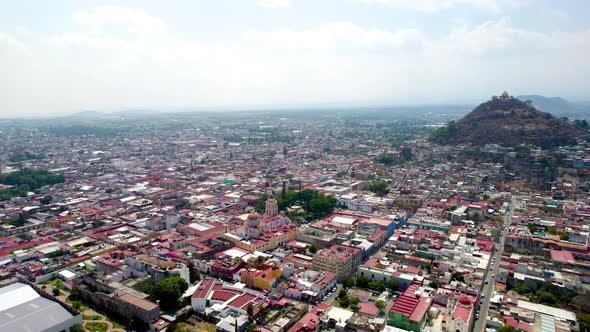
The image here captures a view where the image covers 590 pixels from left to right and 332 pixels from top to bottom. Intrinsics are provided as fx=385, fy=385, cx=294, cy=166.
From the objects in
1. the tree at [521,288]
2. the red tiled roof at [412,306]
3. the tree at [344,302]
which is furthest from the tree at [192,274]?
the tree at [521,288]

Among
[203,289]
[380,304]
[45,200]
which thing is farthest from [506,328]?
[45,200]

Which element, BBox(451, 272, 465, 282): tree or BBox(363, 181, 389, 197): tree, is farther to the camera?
BBox(363, 181, 389, 197): tree

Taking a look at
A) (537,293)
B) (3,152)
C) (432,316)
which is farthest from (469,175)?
(3,152)

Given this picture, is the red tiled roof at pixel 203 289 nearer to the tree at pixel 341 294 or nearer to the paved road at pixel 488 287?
the tree at pixel 341 294

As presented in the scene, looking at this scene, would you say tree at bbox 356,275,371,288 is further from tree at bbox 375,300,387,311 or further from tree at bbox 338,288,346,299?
tree at bbox 375,300,387,311

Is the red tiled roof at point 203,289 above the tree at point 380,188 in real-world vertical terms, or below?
above

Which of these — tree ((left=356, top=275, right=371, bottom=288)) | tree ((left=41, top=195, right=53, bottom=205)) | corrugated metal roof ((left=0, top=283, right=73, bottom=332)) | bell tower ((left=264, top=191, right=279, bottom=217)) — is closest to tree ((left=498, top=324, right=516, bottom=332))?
tree ((left=356, top=275, right=371, bottom=288))

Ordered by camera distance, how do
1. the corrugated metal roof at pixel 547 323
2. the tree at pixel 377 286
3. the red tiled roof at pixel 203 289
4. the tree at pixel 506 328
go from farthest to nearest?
the tree at pixel 377 286
the red tiled roof at pixel 203 289
the corrugated metal roof at pixel 547 323
the tree at pixel 506 328
